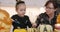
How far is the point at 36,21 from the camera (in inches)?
29.7

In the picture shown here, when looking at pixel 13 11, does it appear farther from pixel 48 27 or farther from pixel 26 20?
pixel 48 27

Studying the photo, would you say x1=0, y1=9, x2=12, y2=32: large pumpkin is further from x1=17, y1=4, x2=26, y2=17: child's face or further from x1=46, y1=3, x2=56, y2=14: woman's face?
x1=46, y1=3, x2=56, y2=14: woman's face

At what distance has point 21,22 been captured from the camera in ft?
2.48

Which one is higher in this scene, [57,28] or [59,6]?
[59,6]

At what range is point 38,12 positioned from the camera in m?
0.75

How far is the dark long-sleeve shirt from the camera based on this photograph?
75 centimetres

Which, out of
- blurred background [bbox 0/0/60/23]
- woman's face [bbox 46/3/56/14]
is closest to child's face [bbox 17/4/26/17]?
blurred background [bbox 0/0/60/23]

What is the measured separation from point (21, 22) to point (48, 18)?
0.56 feet

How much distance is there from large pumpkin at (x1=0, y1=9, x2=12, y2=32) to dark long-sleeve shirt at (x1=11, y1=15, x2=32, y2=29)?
0.03m

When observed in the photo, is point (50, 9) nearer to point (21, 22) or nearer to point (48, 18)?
point (48, 18)

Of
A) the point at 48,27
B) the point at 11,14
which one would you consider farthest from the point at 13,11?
the point at 48,27

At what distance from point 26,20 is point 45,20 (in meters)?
0.12

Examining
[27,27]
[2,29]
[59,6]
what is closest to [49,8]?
[59,6]

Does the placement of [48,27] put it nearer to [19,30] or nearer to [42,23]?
[42,23]
